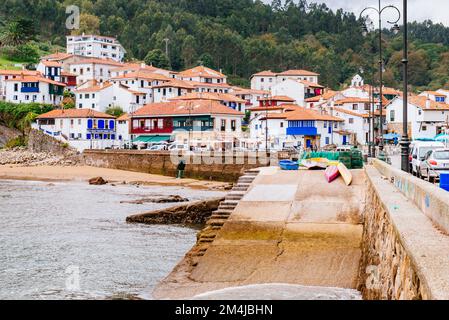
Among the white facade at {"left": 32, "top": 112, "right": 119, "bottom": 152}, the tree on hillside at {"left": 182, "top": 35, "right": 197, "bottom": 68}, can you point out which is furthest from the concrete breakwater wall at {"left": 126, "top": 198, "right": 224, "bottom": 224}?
the tree on hillside at {"left": 182, "top": 35, "right": 197, "bottom": 68}

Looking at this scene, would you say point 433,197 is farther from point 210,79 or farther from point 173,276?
point 210,79

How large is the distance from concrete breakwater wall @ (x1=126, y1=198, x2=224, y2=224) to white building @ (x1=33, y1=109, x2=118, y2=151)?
55.5m

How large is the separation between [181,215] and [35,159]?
54.6 meters

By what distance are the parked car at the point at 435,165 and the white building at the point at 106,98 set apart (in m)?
77.9

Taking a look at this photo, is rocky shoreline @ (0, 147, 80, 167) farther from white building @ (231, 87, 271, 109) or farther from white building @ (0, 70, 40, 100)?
white building @ (231, 87, 271, 109)

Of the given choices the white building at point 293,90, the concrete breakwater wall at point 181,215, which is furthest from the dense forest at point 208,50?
the concrete breakwater wall at point 181,215

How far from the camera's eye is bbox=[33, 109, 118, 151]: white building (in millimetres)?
86375

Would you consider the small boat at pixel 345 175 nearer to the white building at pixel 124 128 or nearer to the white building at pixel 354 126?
the white building at pixel 124 128

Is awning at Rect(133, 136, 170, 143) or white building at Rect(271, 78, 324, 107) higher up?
white building at Rect(271, 78, 324, 107)

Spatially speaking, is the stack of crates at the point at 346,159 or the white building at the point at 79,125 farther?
the white building at the point at 79,125

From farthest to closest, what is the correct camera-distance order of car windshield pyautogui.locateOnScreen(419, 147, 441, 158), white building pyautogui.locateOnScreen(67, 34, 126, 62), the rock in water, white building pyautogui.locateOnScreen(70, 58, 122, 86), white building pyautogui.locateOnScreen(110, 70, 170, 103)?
1. white building pyautogui.locateOnScreen(67, 34, 126, 62)
2. white building pyautogui.locateOnScreen(70, 58, 122, 86)
3. white building pyautogui.locateOnScreen(110, 70, 170, 103)
4. the rock in water
5. car windshield pyautogui.locateOnScreen(419, 147, 441, 158)

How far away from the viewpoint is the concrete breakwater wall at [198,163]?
5897 cm
